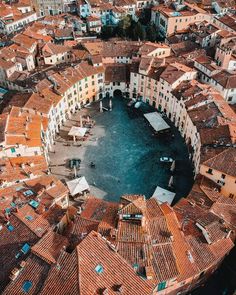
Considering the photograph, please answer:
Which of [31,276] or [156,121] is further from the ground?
[31,276]

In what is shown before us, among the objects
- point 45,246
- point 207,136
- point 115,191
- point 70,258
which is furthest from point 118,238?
point 207,136

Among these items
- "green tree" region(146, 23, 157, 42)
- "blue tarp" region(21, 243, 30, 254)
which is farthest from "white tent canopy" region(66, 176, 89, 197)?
"green tree" region(146, 23, 157, 42)

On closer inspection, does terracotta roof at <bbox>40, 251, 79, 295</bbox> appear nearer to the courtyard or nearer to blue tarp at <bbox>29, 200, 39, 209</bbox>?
blue tarp at <bbox>29, 200, 39, 209</bbox>

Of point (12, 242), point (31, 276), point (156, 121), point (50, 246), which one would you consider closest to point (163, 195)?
point (156, 121)

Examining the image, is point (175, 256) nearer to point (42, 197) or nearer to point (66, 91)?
point (42, 197)

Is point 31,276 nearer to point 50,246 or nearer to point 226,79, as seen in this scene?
point 50,246

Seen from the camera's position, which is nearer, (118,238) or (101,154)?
(118,238)

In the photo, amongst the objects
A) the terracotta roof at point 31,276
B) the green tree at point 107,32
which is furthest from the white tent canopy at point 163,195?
the green tree at point 107,32
